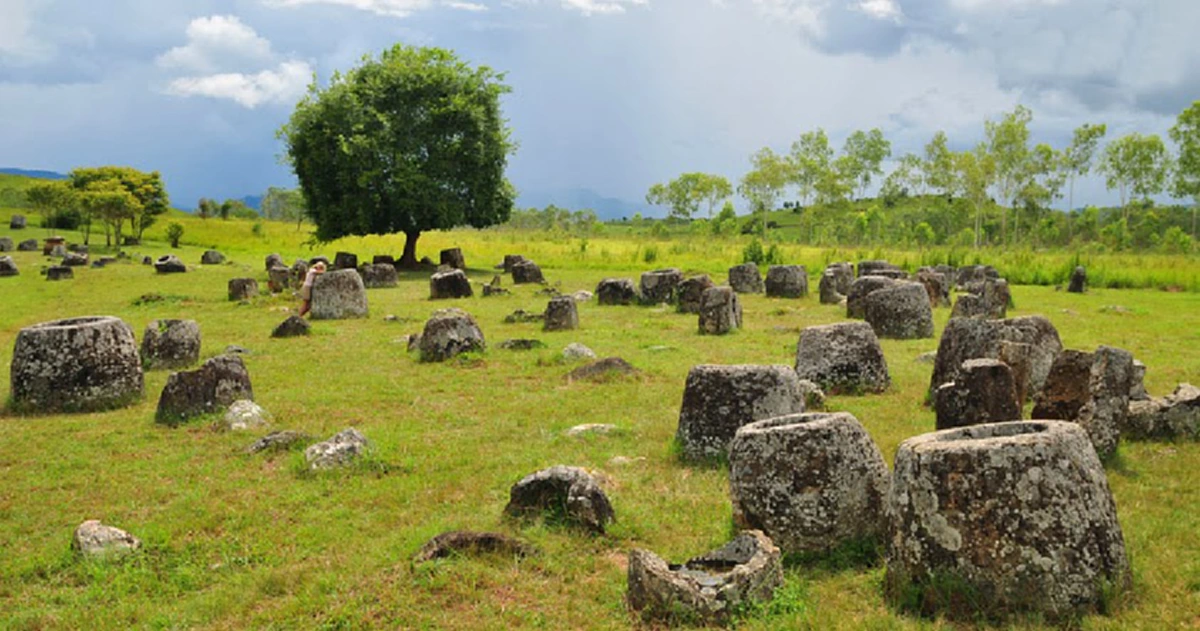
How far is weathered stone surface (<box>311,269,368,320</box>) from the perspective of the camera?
24.1 m

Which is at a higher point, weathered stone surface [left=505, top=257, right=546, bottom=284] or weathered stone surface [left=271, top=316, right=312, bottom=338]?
weathered stone surface [left=505, top=257, right=546, bottom=284]

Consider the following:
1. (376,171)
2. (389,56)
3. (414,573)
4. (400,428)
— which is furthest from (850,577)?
(389,56)

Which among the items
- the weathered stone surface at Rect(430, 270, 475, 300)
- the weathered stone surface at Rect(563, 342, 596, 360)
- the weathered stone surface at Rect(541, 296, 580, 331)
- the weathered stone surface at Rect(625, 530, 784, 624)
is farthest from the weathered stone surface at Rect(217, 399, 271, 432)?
the weathered stone surface at Rect(430, 270, 475, 300)

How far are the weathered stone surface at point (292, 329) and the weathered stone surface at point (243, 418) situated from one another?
28.9 ft

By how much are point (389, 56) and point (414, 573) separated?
4178 centimetres

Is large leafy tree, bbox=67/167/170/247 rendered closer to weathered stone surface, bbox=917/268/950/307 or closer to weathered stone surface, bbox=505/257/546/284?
weathered stone surface, bbox=505/257/546/284

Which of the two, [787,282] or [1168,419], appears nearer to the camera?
[1168,419]

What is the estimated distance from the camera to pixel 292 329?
2038 centimetres

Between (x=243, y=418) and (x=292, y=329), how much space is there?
30.7ft

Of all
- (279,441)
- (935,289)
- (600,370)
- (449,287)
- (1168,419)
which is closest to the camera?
(1168,419)

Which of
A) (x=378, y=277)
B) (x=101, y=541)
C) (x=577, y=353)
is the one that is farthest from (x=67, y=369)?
(x=378, y=277)

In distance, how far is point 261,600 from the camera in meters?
6.33

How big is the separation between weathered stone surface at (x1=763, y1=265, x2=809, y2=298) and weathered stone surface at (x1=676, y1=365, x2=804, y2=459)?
20878 mm

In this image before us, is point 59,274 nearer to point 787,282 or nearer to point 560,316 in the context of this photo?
point 560,316
